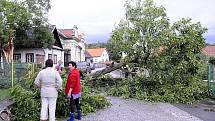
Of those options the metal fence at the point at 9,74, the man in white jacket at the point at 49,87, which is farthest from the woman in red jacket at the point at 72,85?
the metal fence at the point at 9,74

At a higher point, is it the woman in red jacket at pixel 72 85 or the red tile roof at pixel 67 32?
the red tile roof at pixel 67 32

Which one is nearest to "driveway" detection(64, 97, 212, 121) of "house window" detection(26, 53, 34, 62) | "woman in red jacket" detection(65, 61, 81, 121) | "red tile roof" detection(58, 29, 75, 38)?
"woman in red jacket" detection(65, 61, 81, 121)

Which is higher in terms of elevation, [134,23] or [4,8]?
[4,8]

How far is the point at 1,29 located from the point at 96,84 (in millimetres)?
12154

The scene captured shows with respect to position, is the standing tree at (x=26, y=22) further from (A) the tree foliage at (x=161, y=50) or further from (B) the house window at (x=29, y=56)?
(A) the tree foliage at (x=161, y=50)

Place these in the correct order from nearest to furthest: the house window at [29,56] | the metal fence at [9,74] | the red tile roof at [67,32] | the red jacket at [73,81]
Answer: the red jacket at [73,81]
the metal fence at [9,74]
the house window at [29,56]
the red tile roof at [67,32]

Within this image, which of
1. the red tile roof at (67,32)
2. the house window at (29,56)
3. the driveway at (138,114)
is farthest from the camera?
the red tile roof at (67,32)

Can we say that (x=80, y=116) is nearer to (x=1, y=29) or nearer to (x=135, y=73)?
(x=135, y=73)

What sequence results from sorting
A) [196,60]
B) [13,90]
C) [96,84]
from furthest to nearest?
1. [96,84]
2. [196,60]
3. [13,90]

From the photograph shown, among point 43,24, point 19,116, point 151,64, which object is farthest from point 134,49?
point 43,24

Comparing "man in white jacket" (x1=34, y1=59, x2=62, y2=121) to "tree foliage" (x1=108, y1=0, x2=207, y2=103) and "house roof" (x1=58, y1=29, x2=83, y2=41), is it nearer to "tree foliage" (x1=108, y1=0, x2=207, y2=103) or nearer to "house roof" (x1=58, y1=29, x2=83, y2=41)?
"tree foliage" (x1=108, y1=0, x2=207, y2=103)

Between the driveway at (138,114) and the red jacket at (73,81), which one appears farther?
the driveway at (138,114)

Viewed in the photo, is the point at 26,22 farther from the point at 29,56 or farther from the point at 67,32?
the point at 67,32

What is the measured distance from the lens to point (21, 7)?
101ft
